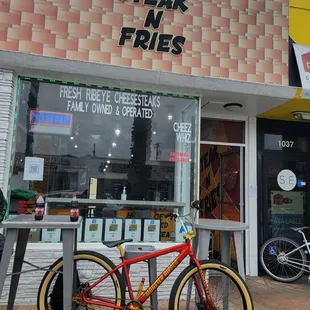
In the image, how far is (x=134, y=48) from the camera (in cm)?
422

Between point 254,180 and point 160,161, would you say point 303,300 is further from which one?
point 160,161

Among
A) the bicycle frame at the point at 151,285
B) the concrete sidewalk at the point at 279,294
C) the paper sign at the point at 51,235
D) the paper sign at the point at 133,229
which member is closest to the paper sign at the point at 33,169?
the paper sign at the point at 51,235

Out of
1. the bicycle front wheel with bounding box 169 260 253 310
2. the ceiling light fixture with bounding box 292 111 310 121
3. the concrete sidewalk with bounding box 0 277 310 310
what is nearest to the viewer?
the bicycle front wheel with bounding box 169 260 253 310

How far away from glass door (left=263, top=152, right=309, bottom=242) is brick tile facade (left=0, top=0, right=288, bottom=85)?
1.61m

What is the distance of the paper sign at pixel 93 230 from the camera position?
4.20 meters

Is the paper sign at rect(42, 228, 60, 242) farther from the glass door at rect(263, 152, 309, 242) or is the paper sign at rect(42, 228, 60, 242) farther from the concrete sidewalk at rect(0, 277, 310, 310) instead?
→ the glass door at rect(263, 152, 309, 242)

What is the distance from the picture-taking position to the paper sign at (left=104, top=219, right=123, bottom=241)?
14.1ft

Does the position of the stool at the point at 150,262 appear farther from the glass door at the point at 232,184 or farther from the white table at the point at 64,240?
the glass door at the point at 232,184

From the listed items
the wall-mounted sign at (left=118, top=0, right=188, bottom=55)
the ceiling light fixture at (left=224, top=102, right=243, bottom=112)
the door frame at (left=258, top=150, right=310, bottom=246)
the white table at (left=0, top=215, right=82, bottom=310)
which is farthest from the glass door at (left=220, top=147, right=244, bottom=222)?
the white table at (left=0, top=215, right=82, bottom=310)

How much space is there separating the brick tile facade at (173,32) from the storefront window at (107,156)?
1.46 feet

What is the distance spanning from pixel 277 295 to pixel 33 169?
12.0 feet

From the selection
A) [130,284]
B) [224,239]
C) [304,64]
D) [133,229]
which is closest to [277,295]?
[224,239]

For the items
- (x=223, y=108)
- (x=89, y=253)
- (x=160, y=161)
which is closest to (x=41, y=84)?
(x=160, y=161)

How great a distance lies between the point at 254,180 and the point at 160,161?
6.24ft
